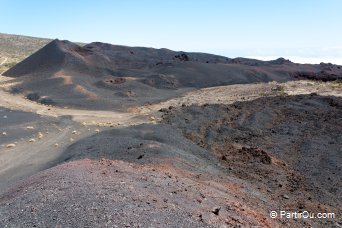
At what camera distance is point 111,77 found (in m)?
31.9

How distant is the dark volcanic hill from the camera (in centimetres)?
2508

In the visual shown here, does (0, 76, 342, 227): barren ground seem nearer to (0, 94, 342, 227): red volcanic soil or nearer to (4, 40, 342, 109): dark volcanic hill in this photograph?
(0, 94, 342, 227): red volcanic soil

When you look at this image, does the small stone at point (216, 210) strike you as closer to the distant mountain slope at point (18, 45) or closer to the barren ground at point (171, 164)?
the barren ground at point (171, 164)

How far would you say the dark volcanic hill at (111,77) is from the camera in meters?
25.1

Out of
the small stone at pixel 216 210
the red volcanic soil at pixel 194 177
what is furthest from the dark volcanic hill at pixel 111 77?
the small stone at pixel 216 210

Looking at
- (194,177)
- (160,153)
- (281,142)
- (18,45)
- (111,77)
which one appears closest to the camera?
(194,177)

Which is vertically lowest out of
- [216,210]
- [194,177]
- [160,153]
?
[194,177]

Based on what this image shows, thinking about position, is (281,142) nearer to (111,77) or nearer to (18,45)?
(111,77)

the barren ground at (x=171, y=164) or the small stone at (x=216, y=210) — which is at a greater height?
the small stone at (x=216, y=210)

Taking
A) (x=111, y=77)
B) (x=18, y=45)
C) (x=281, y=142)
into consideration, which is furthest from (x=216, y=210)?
(x=18, y=45)

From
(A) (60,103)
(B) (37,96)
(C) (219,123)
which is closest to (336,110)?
(C) (219,123)

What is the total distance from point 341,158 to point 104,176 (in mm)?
8210

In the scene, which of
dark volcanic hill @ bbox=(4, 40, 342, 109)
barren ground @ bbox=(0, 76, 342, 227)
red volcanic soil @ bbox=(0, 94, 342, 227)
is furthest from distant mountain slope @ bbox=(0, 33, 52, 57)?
red volcanic soil @ bbox=(0, 94, 342, 227)

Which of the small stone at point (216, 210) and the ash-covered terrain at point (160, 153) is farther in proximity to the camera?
the small stone at point (216, 210)
